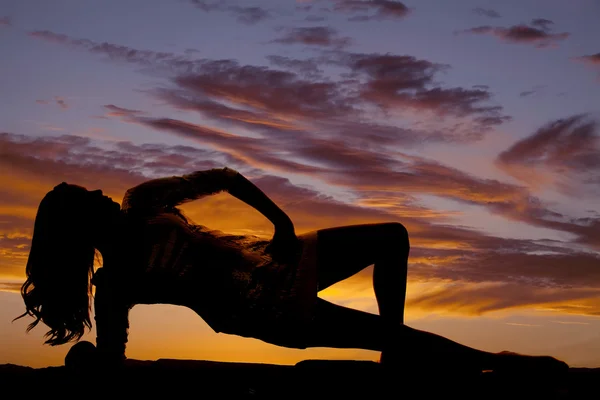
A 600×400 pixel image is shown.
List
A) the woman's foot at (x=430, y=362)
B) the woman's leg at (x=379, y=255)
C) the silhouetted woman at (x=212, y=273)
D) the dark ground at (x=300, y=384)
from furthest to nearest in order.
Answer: the woman's leg at (x=379, y=255) < the silhouetted woman at (x=212, y=273) < the woman's foot at (x=430, y=362) < the dark ground at (x=300, y=384)

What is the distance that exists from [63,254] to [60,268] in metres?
0.10

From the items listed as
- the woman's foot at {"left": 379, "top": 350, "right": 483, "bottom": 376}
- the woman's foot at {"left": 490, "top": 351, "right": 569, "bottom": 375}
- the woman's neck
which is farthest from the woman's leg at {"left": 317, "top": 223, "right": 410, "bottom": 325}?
the woman's neck

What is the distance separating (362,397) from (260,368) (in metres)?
0.87

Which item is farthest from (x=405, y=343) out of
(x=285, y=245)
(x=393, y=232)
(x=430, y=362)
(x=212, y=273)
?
(x=212, y=273)

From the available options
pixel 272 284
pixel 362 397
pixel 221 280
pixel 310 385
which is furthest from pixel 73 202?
pixel 362 397

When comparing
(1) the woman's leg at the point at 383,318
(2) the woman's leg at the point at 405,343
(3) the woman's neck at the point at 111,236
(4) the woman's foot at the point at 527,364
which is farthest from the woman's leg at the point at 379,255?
(3) the woman's neck at the point at 111,236

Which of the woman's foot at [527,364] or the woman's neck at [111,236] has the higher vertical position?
the woman's neck at [111,236]

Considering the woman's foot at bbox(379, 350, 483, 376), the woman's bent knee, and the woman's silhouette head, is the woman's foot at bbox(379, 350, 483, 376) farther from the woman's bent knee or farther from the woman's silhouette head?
the woman's silhouette head

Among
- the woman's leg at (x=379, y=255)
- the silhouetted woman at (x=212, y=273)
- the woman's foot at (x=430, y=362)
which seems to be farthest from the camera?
the woman's leg at (x=379, y=255)

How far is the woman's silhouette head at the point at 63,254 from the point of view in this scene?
4742 millimetres

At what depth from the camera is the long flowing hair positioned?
15.6ft

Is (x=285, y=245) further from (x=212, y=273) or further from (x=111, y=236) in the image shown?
(x=111, y=236)

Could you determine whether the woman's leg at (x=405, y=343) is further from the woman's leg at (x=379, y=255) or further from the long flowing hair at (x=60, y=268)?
the long flowing hair at (x=60, y=268)

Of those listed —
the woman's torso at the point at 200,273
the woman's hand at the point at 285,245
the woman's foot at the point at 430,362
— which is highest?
the woman's hand at the point at 285,245
